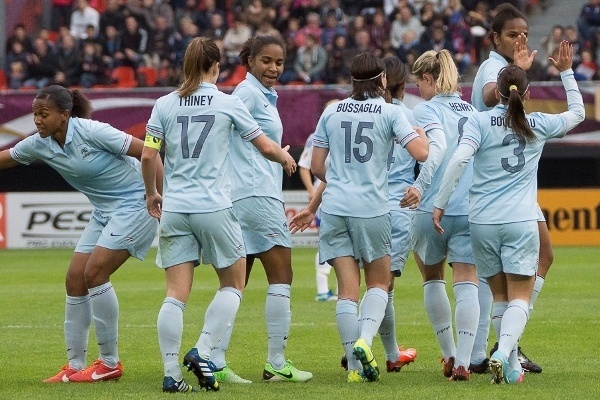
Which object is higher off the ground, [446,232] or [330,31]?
[330,31]

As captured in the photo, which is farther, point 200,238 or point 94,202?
point 94,202

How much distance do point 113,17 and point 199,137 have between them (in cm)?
1971

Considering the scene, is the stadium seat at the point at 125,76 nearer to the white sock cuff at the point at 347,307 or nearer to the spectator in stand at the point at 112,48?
the spectator in stand at the point at 112,48

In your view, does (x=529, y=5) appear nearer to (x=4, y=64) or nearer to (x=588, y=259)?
(x=588, y=259)

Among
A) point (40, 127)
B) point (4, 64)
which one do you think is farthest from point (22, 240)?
point (40, 127)

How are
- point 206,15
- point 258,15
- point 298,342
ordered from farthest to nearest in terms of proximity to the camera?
point 206,15 → point 258,15 → point 298,342

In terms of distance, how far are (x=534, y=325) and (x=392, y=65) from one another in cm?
385

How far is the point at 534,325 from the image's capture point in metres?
11.2

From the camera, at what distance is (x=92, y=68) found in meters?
24.8

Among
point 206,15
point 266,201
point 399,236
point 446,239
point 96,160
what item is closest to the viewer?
point 266,201

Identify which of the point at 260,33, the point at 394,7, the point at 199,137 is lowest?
the point at 199,137

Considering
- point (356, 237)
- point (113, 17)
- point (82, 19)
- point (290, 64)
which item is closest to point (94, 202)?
point (356, 237)

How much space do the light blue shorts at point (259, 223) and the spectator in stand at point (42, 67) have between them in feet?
58.5

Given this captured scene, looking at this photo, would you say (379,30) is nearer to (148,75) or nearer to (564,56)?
(148,75)
